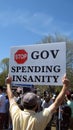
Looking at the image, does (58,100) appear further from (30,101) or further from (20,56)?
(20,56)

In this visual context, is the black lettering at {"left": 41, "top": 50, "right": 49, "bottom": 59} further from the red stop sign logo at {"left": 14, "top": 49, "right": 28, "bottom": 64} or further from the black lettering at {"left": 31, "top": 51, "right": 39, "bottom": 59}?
the red stop sign logo at {"left": 14, "top": 49, "right": 28, "bottom": 64}

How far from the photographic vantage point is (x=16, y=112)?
12.5ft

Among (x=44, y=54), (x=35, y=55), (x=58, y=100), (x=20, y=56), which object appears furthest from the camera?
(x=20, y=56)

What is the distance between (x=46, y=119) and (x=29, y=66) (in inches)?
155

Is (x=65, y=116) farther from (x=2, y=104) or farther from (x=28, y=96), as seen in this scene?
(x=28, y=96)

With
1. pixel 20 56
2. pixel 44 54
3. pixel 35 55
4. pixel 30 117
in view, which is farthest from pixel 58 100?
pixel 20 56

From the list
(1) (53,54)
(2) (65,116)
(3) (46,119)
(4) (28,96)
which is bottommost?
(2) (65,116)

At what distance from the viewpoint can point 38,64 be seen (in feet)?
24.3

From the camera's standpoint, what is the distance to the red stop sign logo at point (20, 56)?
25.4ft

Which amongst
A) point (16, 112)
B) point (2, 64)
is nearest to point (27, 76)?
point (16, 112)

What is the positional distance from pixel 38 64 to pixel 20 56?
0.60 m

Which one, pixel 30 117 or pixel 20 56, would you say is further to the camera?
pixel 20 56

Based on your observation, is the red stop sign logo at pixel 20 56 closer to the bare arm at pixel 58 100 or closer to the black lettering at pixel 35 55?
the black lettering at pixel 35 55

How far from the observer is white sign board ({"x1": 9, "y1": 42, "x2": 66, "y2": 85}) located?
281 inches
